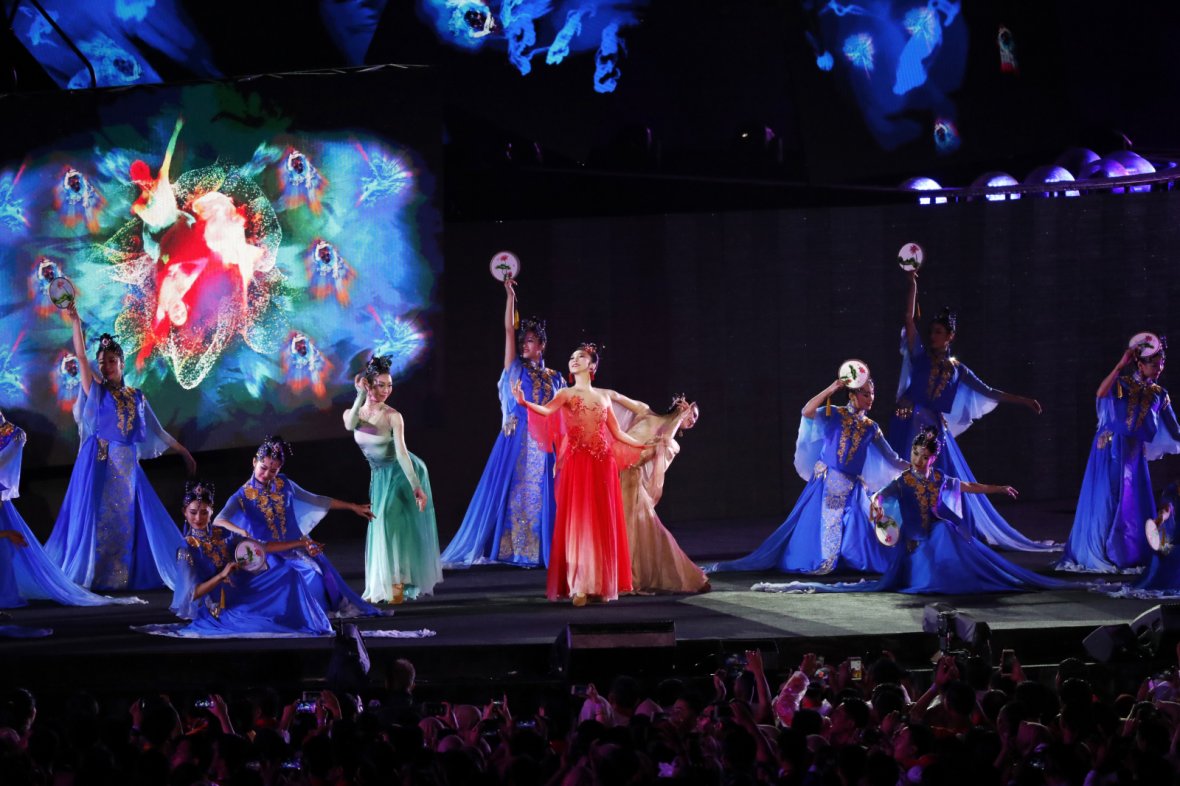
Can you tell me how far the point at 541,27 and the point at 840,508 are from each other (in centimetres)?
421

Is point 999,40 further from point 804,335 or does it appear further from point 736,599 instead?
point 736,599

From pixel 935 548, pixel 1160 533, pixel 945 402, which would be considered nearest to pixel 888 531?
pixel 935 548

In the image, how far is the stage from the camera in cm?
704

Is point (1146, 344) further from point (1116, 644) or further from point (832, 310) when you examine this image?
point (1116, 644)

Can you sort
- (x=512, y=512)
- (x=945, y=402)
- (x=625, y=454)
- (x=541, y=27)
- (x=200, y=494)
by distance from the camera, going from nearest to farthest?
(x=200, y=494)
(x=625, y=454)
(x=512, y=512)
(x=945, y=402)
(x=541, y=27)

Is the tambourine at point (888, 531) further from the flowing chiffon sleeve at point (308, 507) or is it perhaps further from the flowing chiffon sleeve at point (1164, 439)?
the flowing chiffon sleeve at point (308, 507)

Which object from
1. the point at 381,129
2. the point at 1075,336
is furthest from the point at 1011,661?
the point at 1075,336

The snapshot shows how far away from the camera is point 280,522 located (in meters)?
8.04

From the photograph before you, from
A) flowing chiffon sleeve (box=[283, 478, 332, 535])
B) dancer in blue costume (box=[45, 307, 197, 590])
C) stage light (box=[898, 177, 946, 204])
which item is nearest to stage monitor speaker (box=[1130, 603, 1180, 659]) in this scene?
flowing chiffon sleeve (box=[283, 478, 332, 535])

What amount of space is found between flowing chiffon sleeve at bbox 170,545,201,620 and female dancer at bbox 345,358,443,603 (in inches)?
42.9

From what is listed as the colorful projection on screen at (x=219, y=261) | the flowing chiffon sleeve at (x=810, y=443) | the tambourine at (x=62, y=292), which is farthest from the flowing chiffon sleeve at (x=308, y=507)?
the flowing chiffon sleeve at (x=810, y=443)

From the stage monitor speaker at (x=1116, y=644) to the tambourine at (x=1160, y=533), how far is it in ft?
5.56

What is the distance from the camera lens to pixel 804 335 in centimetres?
1218

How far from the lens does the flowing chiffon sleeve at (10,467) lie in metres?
8.64
